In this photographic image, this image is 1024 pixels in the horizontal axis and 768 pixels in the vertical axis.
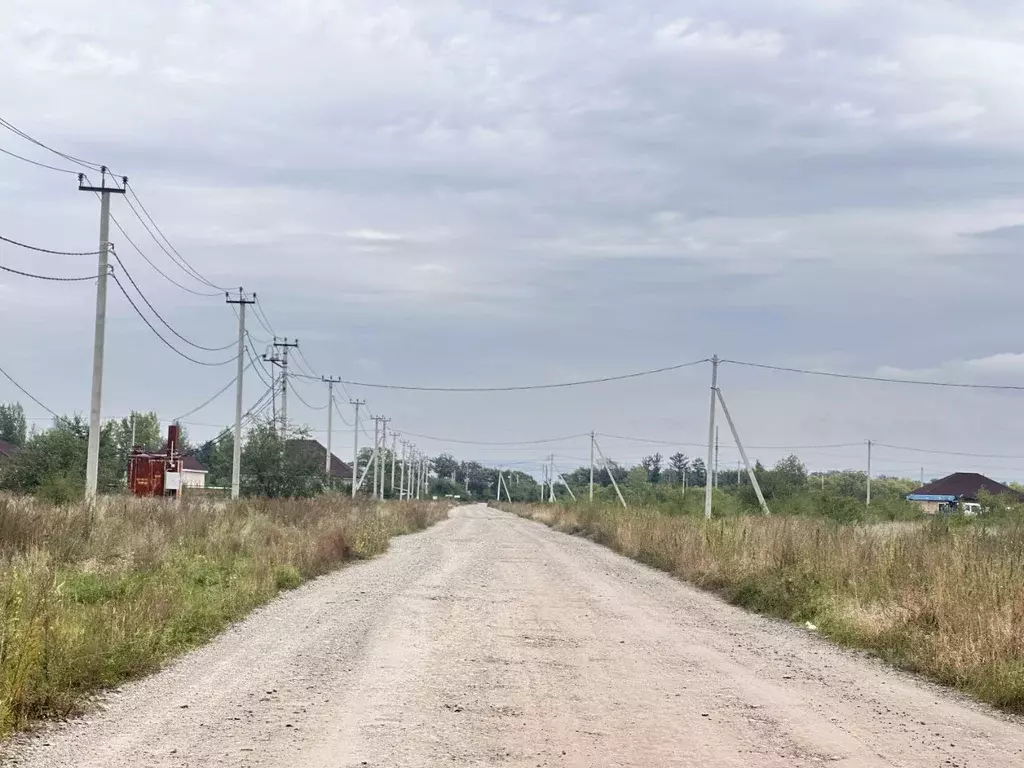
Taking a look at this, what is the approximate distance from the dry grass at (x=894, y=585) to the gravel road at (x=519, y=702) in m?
0.47

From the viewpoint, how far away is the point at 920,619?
37.6ft

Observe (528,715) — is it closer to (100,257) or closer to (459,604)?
(459,604)

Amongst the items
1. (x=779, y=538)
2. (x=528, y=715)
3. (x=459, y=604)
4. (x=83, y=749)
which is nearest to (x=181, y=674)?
(x=83, y=749)

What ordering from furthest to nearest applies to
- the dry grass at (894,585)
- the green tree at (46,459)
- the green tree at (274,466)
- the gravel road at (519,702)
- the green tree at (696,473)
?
the green tree at (696,473) < the green tree at (274,466) < the green tree at (46,459) < the dry grass at (894,585) < the gravel road at (519,702)

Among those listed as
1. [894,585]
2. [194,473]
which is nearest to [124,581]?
[894,585]

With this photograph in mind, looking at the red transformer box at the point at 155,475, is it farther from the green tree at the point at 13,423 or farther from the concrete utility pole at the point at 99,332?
the green tree at the point at 13,423

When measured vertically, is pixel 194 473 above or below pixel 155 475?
below

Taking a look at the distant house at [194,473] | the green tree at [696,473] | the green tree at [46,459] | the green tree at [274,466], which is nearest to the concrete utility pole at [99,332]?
the green tree at [46,459]

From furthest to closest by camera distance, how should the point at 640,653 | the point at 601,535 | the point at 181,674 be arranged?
the point at 601,535, the point at 640,653, the point at 181,674

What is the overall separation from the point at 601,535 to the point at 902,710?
29080 mm

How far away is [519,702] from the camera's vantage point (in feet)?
25.8

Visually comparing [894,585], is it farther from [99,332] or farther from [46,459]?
[46,459]

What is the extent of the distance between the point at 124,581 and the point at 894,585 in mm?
10404

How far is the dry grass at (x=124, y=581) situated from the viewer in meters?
7.43
